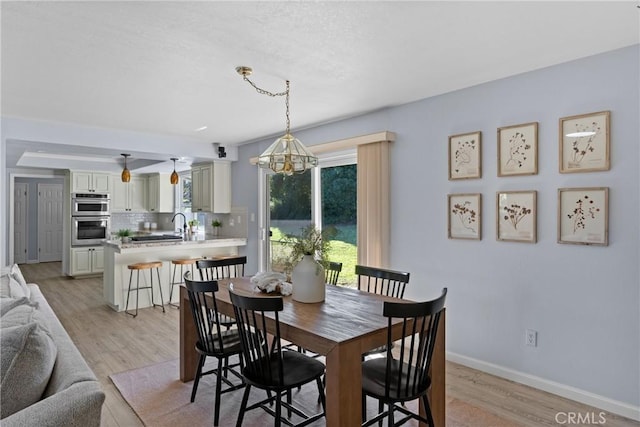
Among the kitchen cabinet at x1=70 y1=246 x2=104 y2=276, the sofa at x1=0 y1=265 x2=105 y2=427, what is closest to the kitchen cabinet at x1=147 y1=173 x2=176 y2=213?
the kitchen cabinet at x1=70 y1=246 x2=104 y2=276

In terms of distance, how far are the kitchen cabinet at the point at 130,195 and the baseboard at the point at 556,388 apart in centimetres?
A: 734

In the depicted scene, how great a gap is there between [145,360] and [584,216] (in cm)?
375

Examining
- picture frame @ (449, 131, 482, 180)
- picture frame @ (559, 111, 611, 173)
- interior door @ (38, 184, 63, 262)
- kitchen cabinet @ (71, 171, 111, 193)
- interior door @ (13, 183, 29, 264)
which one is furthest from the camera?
interior door @ (38, 184, 63, 262)

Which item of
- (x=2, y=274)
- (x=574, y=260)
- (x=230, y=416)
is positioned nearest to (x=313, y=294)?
(x=230, y=416)

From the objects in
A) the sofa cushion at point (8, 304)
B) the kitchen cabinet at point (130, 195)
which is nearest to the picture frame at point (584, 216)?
the sofa cushion at point (8, 304)

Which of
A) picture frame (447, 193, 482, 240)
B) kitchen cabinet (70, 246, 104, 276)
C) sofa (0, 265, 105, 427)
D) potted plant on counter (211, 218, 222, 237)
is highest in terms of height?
picture frame (447, 193, 482, 240)

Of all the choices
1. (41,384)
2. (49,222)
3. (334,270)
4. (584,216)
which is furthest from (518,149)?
(49,222)

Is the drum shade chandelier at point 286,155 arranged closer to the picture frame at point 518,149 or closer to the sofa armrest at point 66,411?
the picture frame at point 518,149

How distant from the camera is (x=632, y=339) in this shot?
2465mm

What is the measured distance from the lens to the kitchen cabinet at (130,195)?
26.2 ft

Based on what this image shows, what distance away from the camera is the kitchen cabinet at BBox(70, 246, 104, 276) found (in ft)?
24.1

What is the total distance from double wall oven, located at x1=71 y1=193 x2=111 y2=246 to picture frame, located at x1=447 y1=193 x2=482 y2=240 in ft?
22.8

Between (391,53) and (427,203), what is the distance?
5.02 ft

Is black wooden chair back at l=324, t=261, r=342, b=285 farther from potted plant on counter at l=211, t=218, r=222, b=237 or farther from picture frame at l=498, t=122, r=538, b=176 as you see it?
potted plant on counter at l=211, t=218, r=222, b=237
